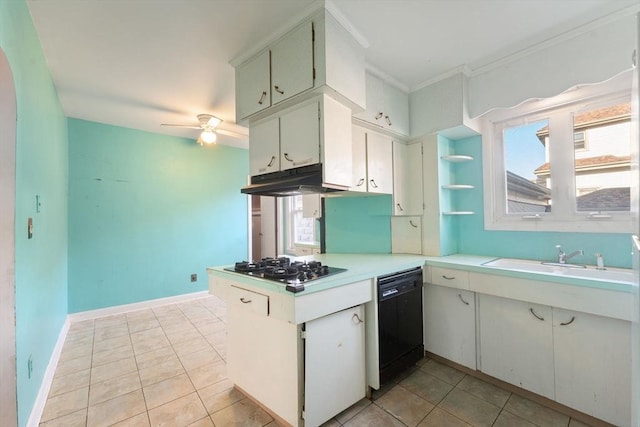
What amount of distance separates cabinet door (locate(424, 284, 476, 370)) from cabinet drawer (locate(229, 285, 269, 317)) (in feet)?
4.94

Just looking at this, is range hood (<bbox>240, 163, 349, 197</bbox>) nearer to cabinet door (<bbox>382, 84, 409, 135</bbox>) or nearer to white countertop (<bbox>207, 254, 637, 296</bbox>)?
white countertop (<bbox>207, 254, 637, 296</bbox>)

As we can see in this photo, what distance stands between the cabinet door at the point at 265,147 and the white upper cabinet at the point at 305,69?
0.32 ft

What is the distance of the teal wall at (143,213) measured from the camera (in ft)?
10.9

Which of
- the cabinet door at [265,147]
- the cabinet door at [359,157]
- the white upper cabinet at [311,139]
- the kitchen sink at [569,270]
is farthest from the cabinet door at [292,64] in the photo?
the kitchen sink at [569,270]

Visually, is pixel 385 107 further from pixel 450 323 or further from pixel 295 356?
pixel 295 356

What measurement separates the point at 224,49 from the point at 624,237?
3144 mm

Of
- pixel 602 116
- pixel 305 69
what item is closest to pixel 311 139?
pixel 305 69

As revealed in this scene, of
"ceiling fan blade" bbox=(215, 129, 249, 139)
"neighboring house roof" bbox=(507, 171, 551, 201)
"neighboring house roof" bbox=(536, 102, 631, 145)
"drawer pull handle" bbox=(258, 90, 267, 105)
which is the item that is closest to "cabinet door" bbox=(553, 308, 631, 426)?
"neighboring house roof" bbox=(507, 171, 551, 201)

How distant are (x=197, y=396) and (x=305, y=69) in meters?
2.34

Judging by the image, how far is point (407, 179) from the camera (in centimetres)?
266

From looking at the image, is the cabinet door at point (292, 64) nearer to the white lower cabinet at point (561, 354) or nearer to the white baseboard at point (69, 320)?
the white lower cabinet at point (561, 354)

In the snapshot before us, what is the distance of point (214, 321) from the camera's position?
3.25 metres

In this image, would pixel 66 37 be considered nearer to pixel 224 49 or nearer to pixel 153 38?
pixel 153 38

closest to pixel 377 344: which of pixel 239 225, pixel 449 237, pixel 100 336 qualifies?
pixel 449 237
